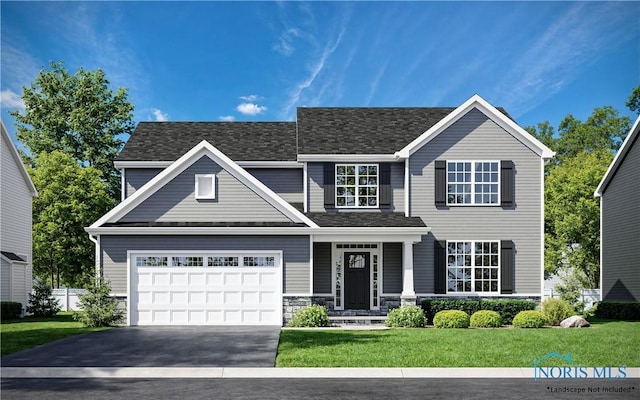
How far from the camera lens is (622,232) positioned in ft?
96.6

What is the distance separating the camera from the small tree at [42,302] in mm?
30047

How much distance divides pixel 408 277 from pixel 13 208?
60.7 feet

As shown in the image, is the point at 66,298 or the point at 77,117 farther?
the point at 77,117

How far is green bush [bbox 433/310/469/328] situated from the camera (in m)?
22.5

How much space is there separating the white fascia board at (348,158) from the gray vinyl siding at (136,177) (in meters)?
6.33

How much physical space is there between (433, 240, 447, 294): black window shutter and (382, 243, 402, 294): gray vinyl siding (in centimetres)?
140

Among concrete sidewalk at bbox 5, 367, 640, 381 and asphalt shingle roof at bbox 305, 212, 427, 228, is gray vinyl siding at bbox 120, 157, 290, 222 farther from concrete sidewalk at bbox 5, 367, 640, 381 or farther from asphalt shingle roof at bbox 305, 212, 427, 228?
concrete sidewalk at bbox 5, 367, 640, 381

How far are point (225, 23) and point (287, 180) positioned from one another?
8233 mm

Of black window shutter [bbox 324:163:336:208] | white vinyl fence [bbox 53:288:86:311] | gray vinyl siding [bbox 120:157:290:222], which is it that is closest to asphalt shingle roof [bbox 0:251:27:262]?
white vinyl fence [bbox 53:288:86:311]

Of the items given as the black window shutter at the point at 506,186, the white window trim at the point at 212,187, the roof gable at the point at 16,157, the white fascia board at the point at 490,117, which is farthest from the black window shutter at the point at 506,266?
the roof gable at the point at 16,157

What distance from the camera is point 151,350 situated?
17047 mm

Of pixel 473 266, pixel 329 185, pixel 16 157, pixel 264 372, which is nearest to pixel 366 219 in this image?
pixel 329 185

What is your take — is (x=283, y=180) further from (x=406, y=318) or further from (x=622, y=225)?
(x=622, y=225)

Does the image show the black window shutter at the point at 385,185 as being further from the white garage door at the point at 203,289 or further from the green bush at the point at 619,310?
the green bush at the point at 619,310
